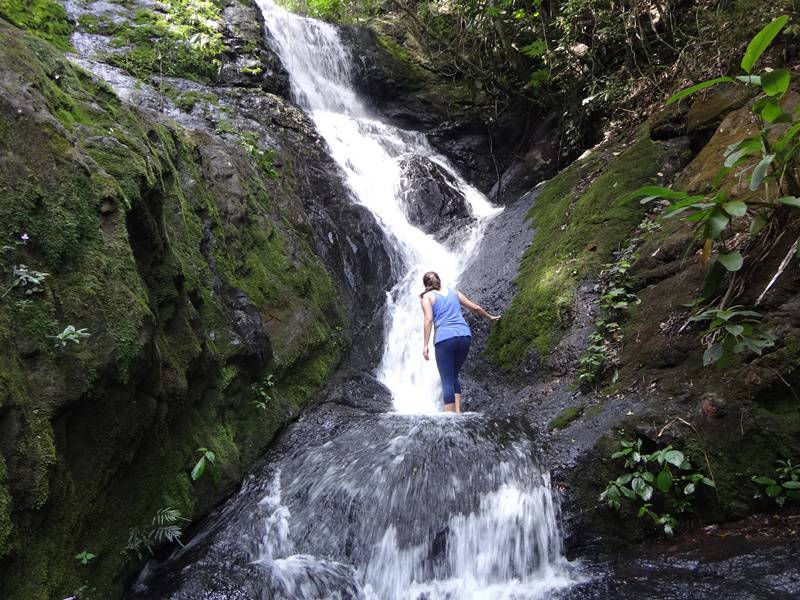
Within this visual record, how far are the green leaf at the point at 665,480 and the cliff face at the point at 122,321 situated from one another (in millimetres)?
3519

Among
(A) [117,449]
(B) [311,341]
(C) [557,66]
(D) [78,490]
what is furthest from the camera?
(C) [557,66]

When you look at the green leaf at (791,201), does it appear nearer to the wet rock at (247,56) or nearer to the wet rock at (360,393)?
the wet rock at (360,393)

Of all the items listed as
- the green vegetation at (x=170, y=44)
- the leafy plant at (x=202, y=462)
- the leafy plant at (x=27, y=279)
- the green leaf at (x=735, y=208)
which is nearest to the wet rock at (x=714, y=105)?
the green leaf at (x=735, y=208)

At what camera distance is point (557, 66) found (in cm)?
1122

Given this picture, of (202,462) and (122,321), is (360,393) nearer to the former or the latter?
(202,462)

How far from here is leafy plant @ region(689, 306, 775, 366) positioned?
137 inches

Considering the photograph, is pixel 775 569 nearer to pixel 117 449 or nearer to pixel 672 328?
pixel 672 328

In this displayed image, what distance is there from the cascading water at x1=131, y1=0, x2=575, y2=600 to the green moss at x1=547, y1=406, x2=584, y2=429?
0.77 ft

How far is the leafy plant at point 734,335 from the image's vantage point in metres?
3.47

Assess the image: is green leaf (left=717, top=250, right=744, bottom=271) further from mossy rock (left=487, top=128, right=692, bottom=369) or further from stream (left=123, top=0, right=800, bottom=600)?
mossy rock (left=487, top=128, right=692, bottom=369)

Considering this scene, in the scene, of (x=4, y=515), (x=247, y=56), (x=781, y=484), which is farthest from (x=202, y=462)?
(x=247, y=56)

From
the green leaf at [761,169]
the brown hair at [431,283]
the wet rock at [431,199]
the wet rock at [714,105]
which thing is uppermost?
the wet rock at [431,199]

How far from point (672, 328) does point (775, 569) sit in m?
2.08

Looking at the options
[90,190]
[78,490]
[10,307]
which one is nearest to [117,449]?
[78,490]
